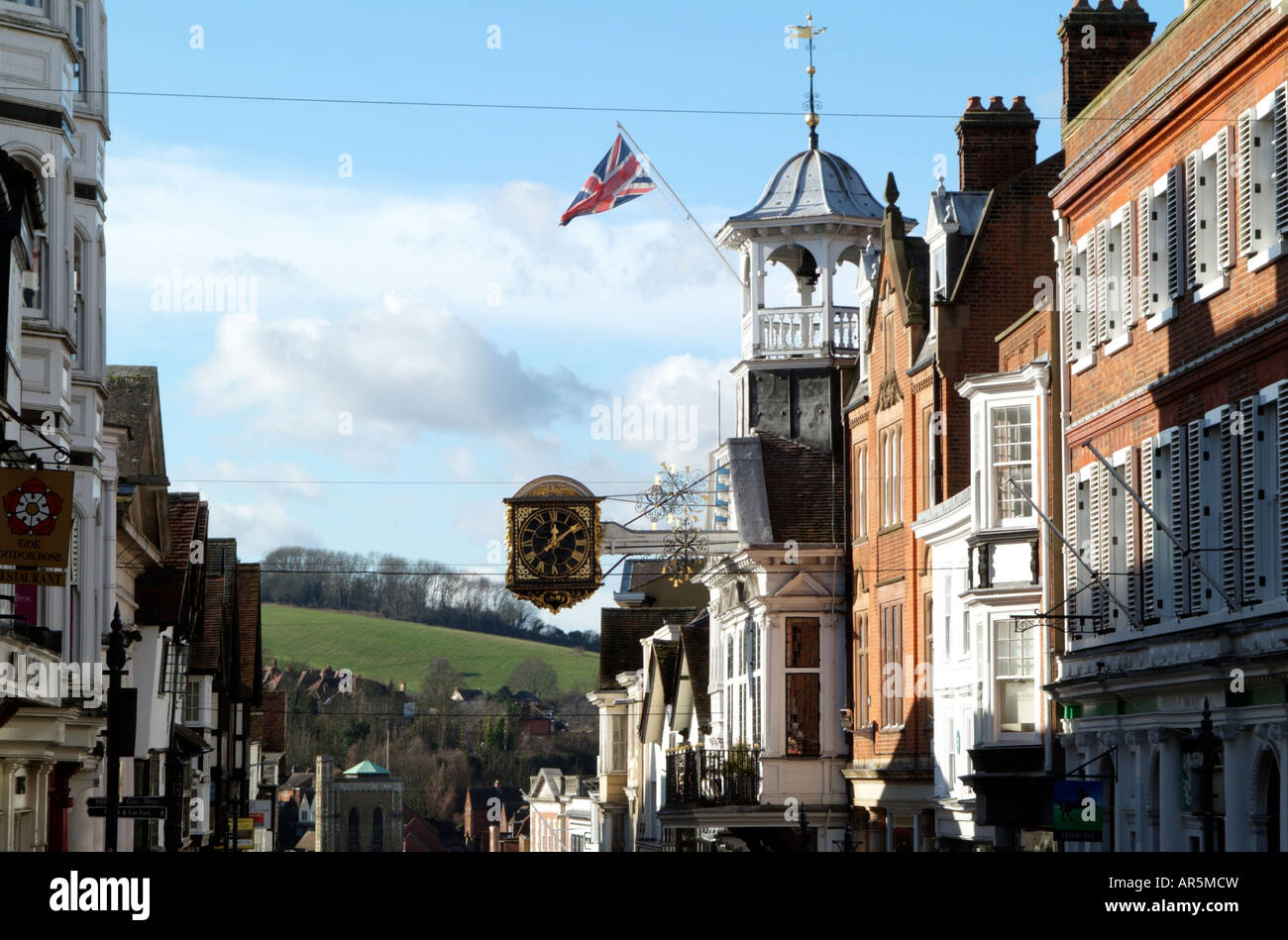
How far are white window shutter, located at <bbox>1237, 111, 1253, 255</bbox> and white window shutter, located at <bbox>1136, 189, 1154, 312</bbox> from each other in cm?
335

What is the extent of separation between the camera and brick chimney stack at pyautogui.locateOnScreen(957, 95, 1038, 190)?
131 ft

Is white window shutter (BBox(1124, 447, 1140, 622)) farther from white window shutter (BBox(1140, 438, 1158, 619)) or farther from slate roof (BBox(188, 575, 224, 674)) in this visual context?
slate roof (BBox(188, 575, 224, 674))

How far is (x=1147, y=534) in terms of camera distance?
2806cm

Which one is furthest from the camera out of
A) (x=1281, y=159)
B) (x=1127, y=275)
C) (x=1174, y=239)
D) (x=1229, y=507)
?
(x=1127, y=275)

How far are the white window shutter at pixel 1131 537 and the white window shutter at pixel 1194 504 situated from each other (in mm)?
1977

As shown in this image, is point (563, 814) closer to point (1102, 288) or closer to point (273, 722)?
point (273, 722)

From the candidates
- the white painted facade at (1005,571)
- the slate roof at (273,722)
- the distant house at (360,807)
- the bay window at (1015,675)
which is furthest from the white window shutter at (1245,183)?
the distant house at (360,807)

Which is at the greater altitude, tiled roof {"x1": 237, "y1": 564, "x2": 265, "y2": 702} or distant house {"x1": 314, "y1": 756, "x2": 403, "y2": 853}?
tiled roof {"x1": 237, "y1": 564, "x2": 265, "y2": 702}

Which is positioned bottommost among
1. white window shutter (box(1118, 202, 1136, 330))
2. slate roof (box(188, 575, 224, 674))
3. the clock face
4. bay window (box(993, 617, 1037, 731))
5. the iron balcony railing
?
the iron balcony railing

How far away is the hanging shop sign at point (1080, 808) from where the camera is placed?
2766cm

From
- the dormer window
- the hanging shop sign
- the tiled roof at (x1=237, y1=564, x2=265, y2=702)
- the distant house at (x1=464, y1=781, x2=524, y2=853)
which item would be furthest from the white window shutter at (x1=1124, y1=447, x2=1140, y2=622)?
the distant house at (x1=464, y1=781, x2=524, y2=853)

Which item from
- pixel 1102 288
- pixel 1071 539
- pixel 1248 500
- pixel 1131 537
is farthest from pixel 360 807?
pixel 1248 500

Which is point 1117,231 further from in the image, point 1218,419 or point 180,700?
point 180,700

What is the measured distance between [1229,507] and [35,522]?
13452 mm
